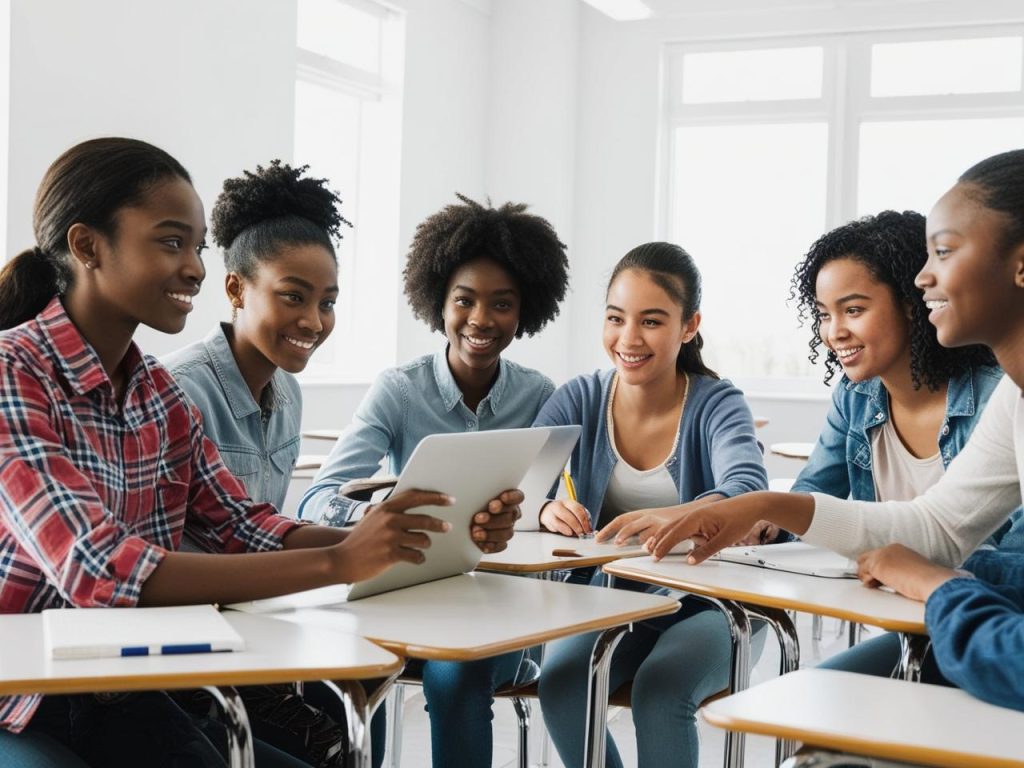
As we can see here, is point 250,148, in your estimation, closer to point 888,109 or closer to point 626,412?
point 626,412

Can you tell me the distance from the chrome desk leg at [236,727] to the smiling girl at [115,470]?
20cm

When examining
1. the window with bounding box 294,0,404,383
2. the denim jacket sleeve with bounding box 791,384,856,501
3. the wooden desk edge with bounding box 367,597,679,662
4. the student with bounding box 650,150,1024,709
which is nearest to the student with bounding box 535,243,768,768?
the denim jacket sleeve with bounding box 791,384,856,501

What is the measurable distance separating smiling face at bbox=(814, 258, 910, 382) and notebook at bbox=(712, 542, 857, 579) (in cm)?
39

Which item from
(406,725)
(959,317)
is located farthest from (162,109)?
(959,317)

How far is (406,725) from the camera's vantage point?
136 inches

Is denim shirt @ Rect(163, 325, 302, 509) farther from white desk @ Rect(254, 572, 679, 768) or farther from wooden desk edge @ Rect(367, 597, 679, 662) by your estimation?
wooden desk edge @ Rect(367, 597, 679, 662)

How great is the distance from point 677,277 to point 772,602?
1.10 meters

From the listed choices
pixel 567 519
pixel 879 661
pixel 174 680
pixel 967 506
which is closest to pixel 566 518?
pixel 567 519

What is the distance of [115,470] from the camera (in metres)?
1.64

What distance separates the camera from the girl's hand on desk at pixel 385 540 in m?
1.62

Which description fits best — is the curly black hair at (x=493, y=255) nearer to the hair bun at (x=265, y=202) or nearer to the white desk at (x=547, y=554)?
the hair bun at (x=265, y=202)

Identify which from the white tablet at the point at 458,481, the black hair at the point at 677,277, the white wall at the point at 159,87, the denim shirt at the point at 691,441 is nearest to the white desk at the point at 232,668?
the white tablet at the point at 458,481

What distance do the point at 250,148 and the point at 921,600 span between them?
460cm

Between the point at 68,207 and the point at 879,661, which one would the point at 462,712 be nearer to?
the point at 879,661
